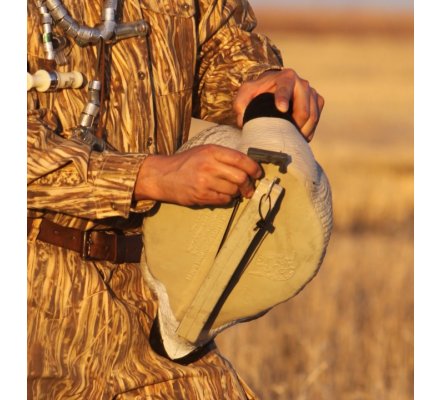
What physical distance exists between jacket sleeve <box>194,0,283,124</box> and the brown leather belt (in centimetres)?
51

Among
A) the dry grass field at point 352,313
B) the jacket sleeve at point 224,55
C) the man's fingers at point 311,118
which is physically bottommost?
the dry grass field at point 352,313

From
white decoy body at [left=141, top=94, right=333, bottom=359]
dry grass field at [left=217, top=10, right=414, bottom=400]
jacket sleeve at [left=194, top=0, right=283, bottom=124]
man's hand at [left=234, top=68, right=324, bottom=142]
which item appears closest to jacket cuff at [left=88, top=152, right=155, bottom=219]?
white decoy body at [left=141, top=94, right=333, bottom=359]

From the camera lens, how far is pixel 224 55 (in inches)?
160

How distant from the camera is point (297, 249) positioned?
3529 mm

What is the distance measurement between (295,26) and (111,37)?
48.2 metres

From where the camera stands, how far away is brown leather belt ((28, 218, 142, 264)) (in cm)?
361

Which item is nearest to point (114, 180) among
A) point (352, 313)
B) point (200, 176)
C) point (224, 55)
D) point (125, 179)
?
point (125, 179)

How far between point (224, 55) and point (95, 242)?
744 mm

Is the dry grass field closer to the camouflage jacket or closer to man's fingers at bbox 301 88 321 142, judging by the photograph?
the camouflage jacket

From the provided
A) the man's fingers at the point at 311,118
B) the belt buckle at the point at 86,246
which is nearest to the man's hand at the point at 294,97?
the man's fingers at the point at 311,118

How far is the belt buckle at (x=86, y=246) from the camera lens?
364cm

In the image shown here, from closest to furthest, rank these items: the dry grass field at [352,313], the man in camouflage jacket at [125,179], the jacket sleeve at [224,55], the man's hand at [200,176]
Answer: the man's hand at [200,176], the man in camouflage jacket at [125,179], the jacket sleeve at [224,55], the dry grass field at [352,313]

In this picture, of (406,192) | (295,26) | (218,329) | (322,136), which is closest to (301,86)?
(218,329)

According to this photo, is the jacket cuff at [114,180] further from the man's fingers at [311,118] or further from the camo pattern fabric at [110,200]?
the man's fingers at [311,118]
